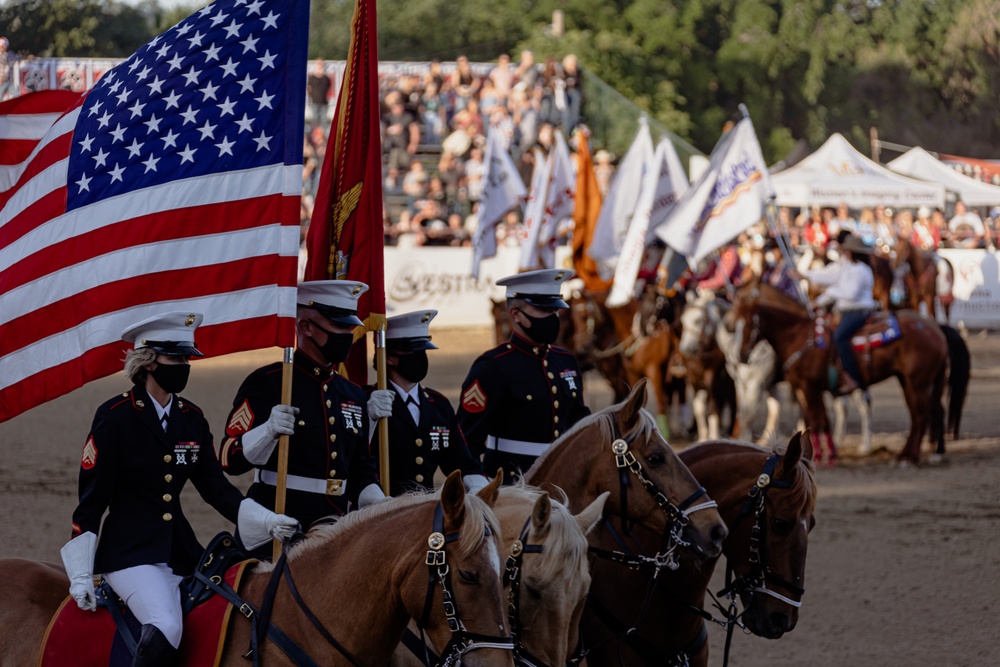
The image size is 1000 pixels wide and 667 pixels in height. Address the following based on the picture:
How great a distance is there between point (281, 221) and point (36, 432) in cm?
1395

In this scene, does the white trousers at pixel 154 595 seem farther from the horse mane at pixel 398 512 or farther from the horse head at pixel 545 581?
the horse head at pixel 545 581

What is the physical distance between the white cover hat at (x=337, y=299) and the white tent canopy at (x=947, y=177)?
29.9 m

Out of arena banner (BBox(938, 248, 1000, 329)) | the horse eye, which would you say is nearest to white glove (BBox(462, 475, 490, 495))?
the horse eye

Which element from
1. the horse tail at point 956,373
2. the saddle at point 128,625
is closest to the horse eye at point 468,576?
the saddle at point 128,625

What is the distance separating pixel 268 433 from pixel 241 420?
396 millimetres

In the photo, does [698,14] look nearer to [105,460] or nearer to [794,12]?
[794,12]

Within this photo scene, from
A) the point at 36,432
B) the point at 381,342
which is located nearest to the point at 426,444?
the point at 381,342

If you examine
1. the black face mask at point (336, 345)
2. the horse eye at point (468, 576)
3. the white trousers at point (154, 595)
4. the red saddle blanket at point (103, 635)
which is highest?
the black face mask at point (336, 345)

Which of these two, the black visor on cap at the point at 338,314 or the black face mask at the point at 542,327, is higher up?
the black visor on cap at the point at 338,314

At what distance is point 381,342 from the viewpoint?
5.97m

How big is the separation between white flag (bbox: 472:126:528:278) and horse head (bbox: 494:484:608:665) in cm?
1453

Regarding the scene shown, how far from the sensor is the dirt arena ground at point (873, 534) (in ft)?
28.2

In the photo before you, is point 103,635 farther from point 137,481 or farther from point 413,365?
point 413,365

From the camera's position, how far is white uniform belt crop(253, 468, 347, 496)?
5320 millimetres
